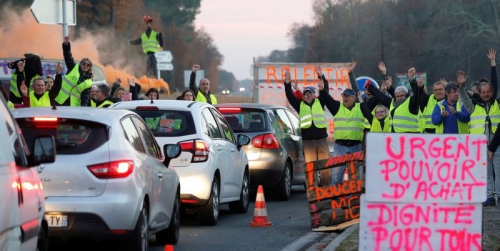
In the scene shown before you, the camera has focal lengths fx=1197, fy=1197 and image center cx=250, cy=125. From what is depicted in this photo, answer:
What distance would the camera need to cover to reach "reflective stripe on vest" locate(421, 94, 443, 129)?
56.5 ft

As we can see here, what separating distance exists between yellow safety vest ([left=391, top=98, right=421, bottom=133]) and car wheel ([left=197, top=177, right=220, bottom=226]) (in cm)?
326

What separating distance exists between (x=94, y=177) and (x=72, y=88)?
8037 mm

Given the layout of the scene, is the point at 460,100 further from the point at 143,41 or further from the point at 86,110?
the point at 143,41

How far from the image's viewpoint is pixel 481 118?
16422 mm

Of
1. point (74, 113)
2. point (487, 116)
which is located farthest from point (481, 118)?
point (74, 113)

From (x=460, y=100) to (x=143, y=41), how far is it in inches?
946

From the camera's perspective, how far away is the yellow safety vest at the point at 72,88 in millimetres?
17891

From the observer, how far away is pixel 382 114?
691 inches

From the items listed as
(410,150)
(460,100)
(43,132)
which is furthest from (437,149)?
(460,100)

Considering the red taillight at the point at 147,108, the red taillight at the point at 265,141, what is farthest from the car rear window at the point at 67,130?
the red taillight at the point at 265,141

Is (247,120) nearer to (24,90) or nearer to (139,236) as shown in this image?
(24,90)

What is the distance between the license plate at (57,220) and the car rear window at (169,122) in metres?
4.15

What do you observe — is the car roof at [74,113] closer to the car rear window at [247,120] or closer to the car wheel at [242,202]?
the car wheel at [242,202]

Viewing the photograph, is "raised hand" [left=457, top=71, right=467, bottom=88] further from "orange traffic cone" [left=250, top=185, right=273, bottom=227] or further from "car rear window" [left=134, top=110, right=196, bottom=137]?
"car rear window" [left=134, top=110, right=196, bottom=137]
